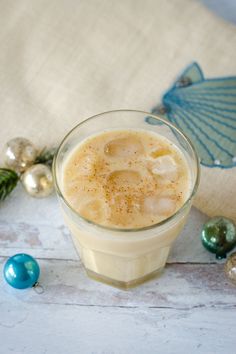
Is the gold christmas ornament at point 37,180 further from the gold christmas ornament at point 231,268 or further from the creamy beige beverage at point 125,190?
the gold christmas ornament at point 231,268

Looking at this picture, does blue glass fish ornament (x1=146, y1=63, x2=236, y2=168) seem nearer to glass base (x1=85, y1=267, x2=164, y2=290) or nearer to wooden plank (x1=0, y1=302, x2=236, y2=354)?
glass base (x1=85, y1=267, x2=164, y2=290)

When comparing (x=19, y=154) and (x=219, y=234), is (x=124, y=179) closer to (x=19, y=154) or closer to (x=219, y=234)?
(x=219, y=234)

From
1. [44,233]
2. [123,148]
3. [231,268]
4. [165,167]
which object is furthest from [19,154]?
[231,268]

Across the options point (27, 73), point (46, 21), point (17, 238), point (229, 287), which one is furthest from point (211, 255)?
point (46, 21)

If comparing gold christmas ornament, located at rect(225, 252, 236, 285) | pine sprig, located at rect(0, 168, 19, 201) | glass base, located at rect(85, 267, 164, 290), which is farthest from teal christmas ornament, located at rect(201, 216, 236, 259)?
pine sprig, located at rect(0, 168, 19, 201)

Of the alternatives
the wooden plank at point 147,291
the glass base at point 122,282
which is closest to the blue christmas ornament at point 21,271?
the wooden plank at point 147,291

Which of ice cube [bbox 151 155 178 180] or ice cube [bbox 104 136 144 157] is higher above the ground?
ice cube [bbox 151 155 178 180]
